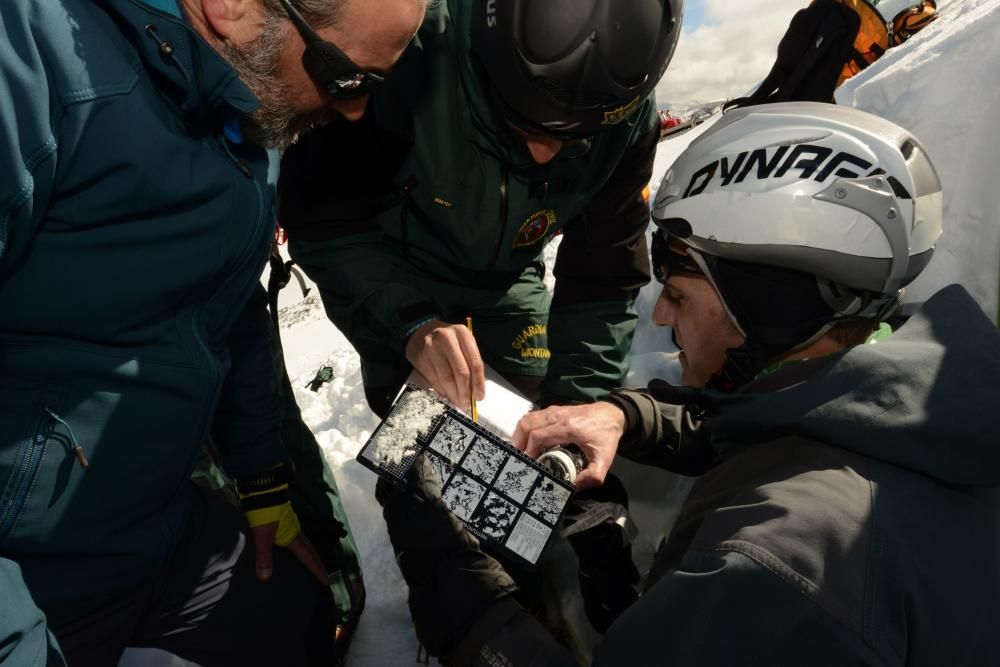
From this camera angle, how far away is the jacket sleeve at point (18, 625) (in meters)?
1.22

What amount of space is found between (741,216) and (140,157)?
1.48 m

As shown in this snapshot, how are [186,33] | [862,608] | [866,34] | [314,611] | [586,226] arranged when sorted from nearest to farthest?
[862,608] < [186,33] < [314,611] < [586,226] < [866,34]

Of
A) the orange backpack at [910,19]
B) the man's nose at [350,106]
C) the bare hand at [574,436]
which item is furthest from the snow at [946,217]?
the orange backpack at [910,19]

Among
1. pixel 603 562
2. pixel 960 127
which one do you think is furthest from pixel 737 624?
pixel 960 127

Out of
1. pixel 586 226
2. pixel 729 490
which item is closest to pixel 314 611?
pixel 729 490

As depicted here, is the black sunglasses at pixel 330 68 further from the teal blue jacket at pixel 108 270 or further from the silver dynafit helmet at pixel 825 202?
the silver dynafit helmet at pixel 825 202

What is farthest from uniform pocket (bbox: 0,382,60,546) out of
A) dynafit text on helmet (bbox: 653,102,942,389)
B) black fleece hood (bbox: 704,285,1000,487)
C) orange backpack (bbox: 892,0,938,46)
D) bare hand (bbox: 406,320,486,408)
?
orange backpack (bbox: 892,0,938,46)

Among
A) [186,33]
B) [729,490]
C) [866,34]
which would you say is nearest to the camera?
[186,33]

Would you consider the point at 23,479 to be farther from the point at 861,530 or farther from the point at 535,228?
the point at 535,228

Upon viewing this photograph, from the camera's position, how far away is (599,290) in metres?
2.98

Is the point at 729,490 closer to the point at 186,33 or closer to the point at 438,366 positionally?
the point at 438,366

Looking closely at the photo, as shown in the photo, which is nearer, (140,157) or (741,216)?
(140,157)

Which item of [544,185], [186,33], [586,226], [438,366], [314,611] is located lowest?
[314,611]

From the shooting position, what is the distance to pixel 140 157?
1335mm
